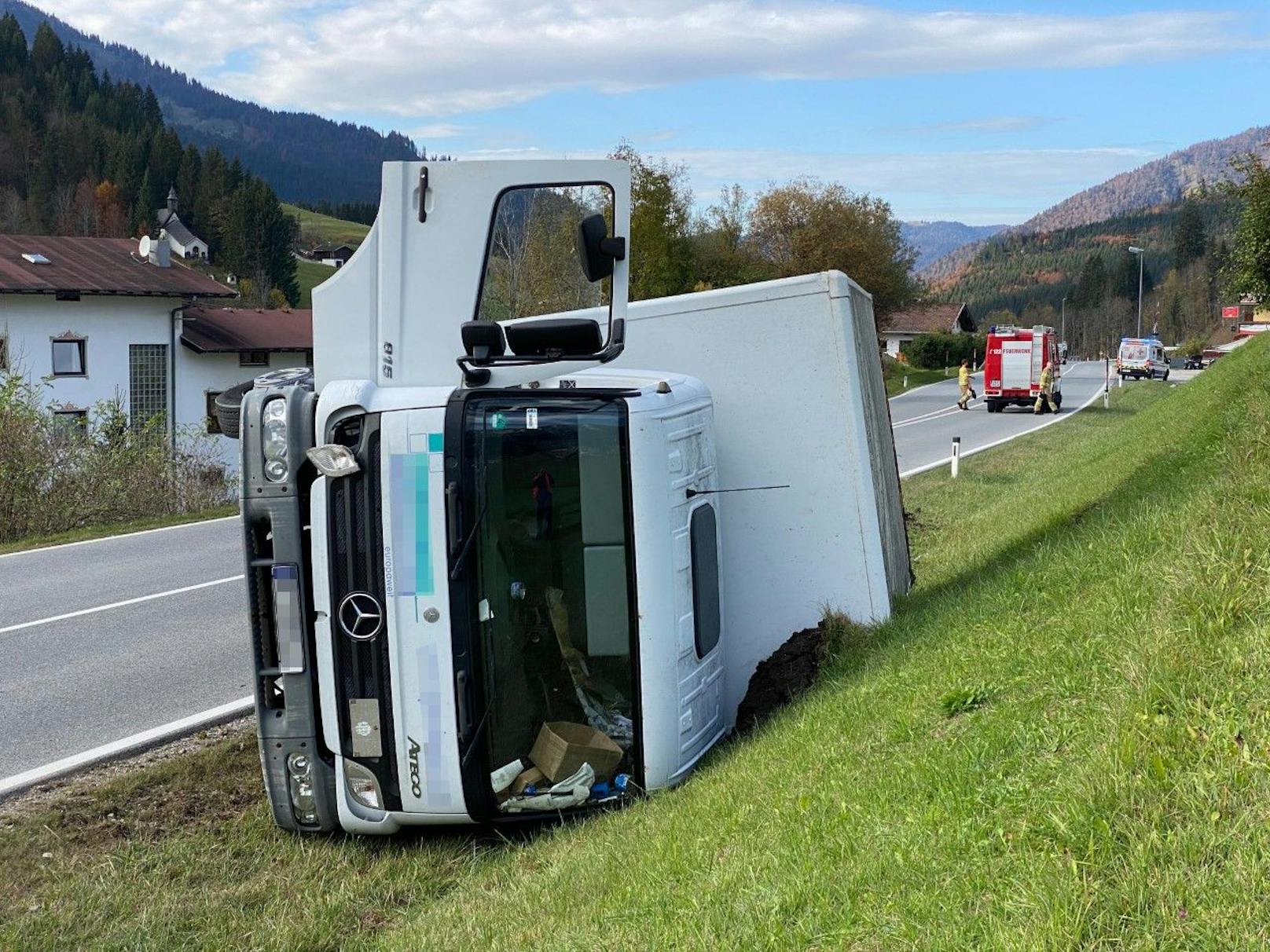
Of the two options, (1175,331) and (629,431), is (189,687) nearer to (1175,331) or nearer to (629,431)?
(629,431)

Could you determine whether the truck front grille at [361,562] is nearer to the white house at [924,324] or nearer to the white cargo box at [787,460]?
the white cargo box at [787,460]

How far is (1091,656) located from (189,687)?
20.0 feet

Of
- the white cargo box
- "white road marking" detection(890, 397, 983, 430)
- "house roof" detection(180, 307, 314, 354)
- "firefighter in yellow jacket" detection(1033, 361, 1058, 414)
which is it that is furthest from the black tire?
"house roof" detection(180, 307, 314, 354)

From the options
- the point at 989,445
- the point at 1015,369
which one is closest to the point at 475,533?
the point at 989,445

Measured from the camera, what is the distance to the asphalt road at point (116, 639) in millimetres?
7734

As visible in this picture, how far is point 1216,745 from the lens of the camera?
3.36 metres

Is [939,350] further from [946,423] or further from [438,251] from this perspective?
[438,251]

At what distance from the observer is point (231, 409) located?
6750mm

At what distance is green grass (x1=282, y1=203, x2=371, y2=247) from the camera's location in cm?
15938

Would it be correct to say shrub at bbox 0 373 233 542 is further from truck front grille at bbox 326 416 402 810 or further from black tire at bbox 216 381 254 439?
truck front grille at bbox 326 416 402 810

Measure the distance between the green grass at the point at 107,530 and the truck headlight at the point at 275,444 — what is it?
10.8 m

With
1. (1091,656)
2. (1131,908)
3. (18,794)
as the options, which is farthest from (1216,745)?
(18,794)

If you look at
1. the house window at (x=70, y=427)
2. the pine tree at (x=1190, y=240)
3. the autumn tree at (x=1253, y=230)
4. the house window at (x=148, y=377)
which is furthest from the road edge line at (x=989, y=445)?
the pine tree at (x=1190, y=240)

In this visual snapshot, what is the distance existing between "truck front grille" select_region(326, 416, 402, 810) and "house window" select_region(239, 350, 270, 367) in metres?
60.8
